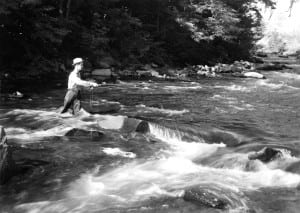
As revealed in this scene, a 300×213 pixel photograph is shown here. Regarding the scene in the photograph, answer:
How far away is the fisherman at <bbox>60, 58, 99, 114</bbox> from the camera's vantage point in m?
12.2

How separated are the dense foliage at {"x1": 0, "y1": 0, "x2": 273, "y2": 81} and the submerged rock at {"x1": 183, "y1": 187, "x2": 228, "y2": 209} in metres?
15.4

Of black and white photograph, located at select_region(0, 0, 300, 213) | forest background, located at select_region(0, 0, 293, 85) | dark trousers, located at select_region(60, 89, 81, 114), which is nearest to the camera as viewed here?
black and white photograph, located at select_region(0, 0, 300, 213)

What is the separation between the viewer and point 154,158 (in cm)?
984

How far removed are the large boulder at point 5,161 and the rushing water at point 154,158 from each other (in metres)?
0.15

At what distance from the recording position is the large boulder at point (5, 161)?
754 centimetres

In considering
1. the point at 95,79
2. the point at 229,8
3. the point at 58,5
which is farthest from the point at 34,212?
the point at 229,8

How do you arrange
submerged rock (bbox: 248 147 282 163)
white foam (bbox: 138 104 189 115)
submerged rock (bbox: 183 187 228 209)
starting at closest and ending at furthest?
submerged rock (bbox: 183 187 228 209) → submerged rock (bbox: 248 147 282 163) → white foam (bbox: 138 104 189 115)

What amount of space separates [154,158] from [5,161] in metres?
3.41

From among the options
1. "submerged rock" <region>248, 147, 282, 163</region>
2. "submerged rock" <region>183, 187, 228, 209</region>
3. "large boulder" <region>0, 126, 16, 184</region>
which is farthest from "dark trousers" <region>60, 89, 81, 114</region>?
"submerged rock" <region>183, 187, 228, 209</region>

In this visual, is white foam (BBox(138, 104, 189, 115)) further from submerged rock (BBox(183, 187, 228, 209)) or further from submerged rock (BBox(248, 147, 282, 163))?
submerged rock (BBox(183, 187, 228, 209))

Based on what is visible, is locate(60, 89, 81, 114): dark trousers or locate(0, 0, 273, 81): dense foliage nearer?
locate(60, 89, 81, 114): dark trousers

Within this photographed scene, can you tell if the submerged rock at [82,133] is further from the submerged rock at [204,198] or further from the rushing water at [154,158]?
the submerged rock at [204,198]

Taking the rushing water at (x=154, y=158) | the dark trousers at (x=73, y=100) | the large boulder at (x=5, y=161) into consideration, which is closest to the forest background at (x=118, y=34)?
the rushing water at (x=154, y=158)

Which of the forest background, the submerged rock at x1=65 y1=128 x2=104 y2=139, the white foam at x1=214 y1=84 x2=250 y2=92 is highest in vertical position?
the forest background
